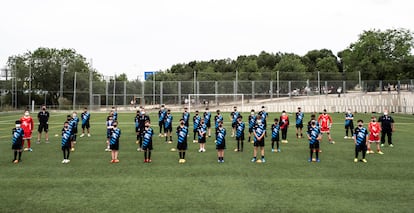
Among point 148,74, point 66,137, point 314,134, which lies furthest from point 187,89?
point 314,134

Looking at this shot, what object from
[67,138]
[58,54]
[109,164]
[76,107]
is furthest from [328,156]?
[58,54]

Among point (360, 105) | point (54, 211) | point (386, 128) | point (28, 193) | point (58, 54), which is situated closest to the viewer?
point (54, 211)

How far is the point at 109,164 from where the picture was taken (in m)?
12.9

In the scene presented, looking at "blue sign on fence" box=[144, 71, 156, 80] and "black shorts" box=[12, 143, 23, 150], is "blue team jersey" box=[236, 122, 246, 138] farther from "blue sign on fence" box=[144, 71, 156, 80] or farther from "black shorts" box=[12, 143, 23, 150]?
"blue sign on fence" box=[144, 71, 156, 80]

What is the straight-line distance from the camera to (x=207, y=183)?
10.0 metres

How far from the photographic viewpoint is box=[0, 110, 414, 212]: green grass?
8031 mm

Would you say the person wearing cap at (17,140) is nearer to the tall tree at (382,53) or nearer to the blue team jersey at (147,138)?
the blue team jersey at (147,138)

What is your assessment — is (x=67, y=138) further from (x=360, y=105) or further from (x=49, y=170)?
(x=360, y=105)

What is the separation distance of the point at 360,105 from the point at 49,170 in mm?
38566

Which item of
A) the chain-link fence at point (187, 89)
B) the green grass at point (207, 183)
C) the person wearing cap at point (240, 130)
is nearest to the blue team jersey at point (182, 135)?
the green grass at point (207, 183)

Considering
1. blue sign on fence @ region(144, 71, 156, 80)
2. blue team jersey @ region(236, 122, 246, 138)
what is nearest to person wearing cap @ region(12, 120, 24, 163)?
blue team jersey @ region(236, 122, 246, 138)

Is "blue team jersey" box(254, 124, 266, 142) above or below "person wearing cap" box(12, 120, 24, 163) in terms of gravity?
above

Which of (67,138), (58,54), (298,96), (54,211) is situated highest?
(58,54)

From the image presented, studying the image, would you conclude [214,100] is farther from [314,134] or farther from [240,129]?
[314,134]
